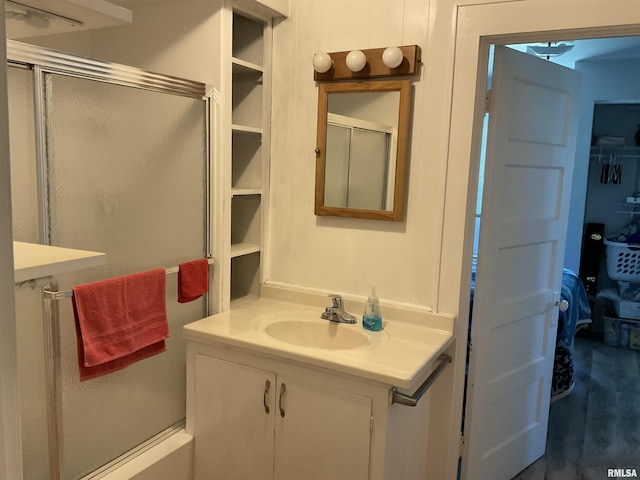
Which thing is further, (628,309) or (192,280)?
(628,309)

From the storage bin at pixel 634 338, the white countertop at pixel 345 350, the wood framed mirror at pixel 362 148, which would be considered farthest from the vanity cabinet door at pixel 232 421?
the storage bin at pixel 634 338

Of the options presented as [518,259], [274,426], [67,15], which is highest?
[67,15]

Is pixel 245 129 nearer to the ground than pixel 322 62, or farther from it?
nearer to the ground

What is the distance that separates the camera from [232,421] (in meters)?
2.05

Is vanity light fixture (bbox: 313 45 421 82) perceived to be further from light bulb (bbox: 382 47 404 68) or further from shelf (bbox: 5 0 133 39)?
shelf (bbox: 5 0 133 39)

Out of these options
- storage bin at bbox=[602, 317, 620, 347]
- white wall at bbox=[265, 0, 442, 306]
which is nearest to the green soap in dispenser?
white wall at bbox=[265, 0, 442, 306]

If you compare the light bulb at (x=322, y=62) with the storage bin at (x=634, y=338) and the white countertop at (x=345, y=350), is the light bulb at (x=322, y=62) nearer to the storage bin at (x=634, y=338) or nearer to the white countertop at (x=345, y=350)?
the white countertop at (x=345, y=350)

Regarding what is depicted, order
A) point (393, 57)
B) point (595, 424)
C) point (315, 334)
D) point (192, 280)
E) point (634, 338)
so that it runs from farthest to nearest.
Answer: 1. point (634, 338)
2. point (595, 424)
3. point (315, 334)
4. point (192, 280)
5. point (393, 57)

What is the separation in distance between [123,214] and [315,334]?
0.90 m

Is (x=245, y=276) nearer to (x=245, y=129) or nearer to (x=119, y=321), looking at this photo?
(x=245, y=129)

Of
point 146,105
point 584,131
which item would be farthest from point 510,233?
point 584,131

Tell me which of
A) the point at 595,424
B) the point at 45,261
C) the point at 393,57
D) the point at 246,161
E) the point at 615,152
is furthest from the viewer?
the point at 615,152

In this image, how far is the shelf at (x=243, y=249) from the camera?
2344 mm

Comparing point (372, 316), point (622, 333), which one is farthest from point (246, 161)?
point (622, 333)
